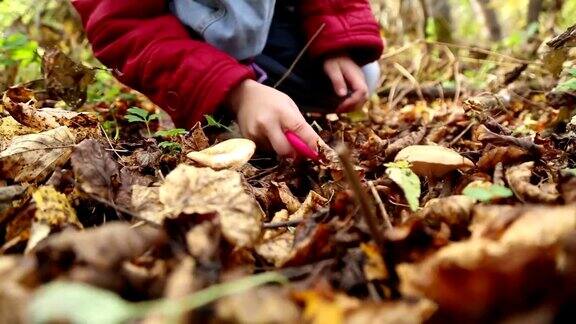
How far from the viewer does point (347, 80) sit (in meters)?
2.28

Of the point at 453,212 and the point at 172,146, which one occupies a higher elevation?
the point at 453,212

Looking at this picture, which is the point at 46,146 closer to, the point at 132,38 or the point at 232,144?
the point at 232,144

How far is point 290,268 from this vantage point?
806 millimetres

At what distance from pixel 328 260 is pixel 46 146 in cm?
74

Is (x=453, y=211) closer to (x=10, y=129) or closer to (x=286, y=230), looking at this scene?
(x=286, y=230)

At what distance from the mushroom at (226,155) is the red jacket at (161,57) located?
1.48 feet

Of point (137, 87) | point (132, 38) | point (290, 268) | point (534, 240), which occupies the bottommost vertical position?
point (137, 87)

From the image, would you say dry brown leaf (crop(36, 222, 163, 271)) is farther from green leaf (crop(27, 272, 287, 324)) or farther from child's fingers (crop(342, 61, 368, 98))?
child's fingers (crop(342, 61, 368, 98))

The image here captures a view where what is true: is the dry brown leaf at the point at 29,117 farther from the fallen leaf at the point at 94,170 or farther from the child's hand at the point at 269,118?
the child's hand at the point at 269,118

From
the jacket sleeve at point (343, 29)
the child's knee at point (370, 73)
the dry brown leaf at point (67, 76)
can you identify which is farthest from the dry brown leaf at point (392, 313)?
the child's knee at point (370, 73)

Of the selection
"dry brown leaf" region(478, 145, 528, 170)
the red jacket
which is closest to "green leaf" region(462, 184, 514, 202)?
"dry brown leaf" region(478, 145, 528, 170)

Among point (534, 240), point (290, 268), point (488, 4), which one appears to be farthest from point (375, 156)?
point (488, 4)

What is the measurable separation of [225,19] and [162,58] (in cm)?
32

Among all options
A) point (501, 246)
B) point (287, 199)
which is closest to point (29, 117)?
point (287, 199)
